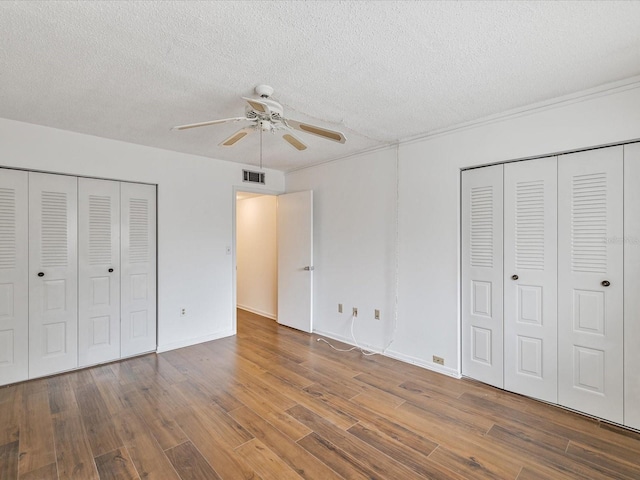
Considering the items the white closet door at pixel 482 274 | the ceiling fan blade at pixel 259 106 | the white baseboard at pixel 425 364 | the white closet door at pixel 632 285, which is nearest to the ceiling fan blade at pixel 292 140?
the ceiling fan blade at pixel 259 106

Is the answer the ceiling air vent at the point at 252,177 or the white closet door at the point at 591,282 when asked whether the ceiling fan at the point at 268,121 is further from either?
the ceiling air vent at the point at 252,177

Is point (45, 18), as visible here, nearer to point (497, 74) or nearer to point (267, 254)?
point (497, 74)

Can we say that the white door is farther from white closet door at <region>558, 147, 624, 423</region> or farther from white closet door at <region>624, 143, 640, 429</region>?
white closet door at <region>624, 143, 640, 429</region>

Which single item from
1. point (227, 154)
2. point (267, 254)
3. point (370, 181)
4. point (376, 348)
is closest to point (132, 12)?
point (227, 154)

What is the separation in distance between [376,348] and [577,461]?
206 centimetres

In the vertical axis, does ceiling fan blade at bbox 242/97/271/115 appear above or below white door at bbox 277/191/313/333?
above

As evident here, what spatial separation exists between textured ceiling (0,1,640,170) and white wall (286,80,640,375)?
0.79 feet

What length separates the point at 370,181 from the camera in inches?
152

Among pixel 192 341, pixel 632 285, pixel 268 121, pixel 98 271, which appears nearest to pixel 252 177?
pixel 98 271

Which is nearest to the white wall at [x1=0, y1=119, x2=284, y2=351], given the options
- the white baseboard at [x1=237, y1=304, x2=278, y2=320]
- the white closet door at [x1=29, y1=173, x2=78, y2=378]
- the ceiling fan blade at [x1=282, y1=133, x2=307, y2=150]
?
the white closet door at [x1=29, y1=173, x2=78, y2=378]

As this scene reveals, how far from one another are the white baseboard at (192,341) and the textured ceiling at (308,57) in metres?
2.60

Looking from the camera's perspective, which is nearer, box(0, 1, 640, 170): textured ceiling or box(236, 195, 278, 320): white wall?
box(0, 1, 640, 170): textured ceiling

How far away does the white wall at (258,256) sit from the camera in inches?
216

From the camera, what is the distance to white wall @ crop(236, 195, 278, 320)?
216 inches
